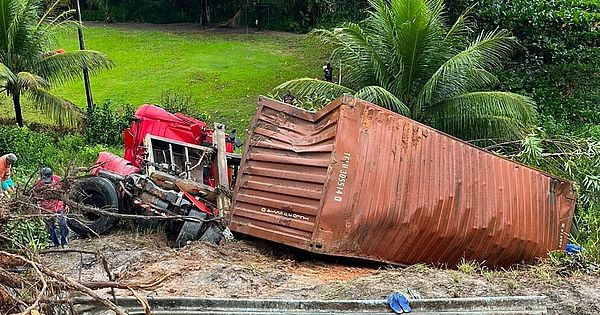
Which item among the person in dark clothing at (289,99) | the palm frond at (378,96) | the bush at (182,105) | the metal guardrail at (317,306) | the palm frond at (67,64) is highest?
the palm frond at (67,64)

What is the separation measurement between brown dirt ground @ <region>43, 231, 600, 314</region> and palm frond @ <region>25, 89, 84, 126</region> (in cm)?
605

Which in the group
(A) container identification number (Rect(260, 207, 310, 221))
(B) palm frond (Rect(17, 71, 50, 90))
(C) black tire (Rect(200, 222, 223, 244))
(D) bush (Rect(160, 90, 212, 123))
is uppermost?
(B) palm frond (Rect(17, 71, 50, 90))

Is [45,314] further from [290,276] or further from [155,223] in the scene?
[155,223]

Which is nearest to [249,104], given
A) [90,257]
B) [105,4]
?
[90,257]

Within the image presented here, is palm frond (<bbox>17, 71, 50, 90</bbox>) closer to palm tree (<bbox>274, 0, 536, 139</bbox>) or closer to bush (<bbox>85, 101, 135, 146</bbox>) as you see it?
bush (<bbox>85, 101, 135, 146</bbox>)

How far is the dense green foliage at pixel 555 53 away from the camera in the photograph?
15.1 meters

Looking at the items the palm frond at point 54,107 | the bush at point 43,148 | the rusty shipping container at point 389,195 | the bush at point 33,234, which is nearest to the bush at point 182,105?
the bush at point 43,148

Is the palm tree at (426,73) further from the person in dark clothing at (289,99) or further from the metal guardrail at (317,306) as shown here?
the metal guardrail at (317,306)

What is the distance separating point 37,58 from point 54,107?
1.32 meters

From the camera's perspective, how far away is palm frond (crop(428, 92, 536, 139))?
36.4 feet

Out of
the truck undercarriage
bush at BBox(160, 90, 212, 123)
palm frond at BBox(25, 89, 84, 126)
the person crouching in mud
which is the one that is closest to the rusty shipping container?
the truck undercarriage

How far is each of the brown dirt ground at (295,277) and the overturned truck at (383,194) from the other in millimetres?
317

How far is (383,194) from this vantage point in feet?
25.8

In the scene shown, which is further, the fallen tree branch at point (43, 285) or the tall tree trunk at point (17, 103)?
the tall tree trunk at point (17, 103)
